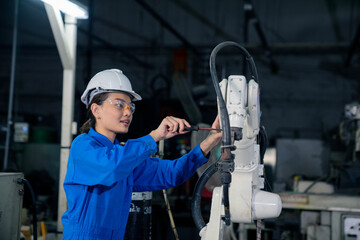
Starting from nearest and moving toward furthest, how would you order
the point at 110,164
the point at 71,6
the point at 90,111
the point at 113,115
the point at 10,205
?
the point at 110,164 < the point at 113,115 < the point at 90,111 < the point at 10,205 < the point at 71,6

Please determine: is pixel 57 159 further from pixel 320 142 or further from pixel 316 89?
pixel 316 89

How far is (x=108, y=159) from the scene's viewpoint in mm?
1391

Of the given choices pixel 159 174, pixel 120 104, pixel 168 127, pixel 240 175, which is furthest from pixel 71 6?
pixel 240 175

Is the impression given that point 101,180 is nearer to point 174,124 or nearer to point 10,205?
point 174,124

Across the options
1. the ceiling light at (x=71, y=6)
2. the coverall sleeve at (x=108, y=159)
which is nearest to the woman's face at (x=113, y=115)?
the coverall sleeve at (x=108, y=159)

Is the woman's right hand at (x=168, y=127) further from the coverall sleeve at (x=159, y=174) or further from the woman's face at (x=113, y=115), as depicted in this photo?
the coverall sleeve at (x=159, y=174)

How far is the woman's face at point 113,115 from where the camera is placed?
63.3 inches

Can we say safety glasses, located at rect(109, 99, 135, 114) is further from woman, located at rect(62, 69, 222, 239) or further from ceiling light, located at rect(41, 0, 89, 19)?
ceiling light, located at rect(41, 0, 89, 19)

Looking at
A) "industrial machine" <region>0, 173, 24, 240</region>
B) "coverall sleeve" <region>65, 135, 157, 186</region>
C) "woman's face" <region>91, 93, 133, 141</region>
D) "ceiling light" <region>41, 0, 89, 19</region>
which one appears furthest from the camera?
"ceiling light" <region>41, 0, 89, 19</region>

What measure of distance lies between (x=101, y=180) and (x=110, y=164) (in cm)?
7

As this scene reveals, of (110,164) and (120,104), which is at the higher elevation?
(120,104)

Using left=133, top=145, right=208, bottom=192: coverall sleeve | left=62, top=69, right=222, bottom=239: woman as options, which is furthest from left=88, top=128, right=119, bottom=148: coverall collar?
left=133, top=145, right=208, bottom=192: coverall sleeve

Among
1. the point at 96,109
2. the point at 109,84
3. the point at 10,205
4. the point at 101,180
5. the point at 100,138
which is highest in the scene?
the point at 109,84

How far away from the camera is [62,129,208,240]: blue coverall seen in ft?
4.61
